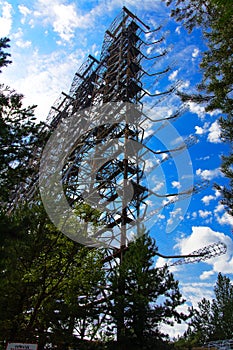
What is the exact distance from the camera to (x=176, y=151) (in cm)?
1583

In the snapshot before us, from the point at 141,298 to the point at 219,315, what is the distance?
68.3 feet

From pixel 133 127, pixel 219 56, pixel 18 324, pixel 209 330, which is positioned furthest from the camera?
pixel 209 330

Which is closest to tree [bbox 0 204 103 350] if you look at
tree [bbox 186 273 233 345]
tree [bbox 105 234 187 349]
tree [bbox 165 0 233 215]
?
tree [bbox 105 234 187 349]

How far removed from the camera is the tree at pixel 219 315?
2456cm

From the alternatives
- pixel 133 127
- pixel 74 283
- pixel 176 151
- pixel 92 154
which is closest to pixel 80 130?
pixel 92 154

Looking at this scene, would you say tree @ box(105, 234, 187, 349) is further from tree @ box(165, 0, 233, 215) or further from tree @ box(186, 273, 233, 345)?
tree @ box(186, 273, 233, 345)

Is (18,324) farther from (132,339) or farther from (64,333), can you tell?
(132,339)

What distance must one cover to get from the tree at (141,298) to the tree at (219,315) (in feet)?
55.3

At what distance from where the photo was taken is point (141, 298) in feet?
29.5

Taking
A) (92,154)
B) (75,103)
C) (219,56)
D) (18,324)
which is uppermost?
(75,103)

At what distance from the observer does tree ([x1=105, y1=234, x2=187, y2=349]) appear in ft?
29.0

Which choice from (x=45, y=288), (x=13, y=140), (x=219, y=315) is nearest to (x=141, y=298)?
(x=45, y=288)

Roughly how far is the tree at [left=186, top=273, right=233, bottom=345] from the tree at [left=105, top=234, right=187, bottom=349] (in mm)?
16859

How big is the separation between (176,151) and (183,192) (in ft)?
9.00
